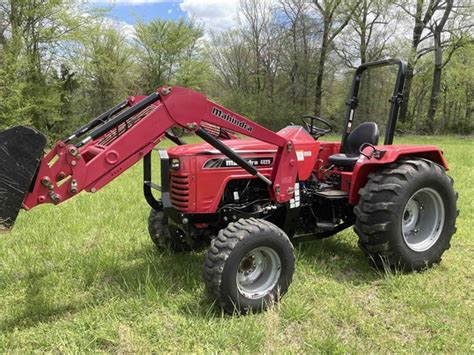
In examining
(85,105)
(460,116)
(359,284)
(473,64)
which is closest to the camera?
(359,284)

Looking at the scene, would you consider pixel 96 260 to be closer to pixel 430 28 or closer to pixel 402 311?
pixel 402 311

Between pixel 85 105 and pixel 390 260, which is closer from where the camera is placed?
pixel 390 260

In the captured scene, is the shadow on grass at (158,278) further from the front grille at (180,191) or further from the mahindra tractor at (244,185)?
the front grille at (180,191)

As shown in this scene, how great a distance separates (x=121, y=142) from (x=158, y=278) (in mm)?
1302

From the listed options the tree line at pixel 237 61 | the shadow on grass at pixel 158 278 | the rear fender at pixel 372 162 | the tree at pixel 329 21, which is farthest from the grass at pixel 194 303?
the tree at pixel 329 21

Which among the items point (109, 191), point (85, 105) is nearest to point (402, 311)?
point (109, 191)

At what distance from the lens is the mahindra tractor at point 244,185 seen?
114 inches

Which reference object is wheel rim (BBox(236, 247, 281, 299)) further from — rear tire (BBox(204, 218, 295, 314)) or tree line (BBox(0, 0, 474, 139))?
tree line (BBox(0, 0, 474, 139))

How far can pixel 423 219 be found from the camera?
14.4 ft

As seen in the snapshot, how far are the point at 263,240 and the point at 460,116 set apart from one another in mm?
40906

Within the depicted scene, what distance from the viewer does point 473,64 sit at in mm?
30703

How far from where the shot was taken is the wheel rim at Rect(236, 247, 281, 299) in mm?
3393

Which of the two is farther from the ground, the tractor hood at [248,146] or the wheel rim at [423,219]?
the tractor hood at [248,146]

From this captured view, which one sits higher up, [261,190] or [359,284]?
[261,190]
